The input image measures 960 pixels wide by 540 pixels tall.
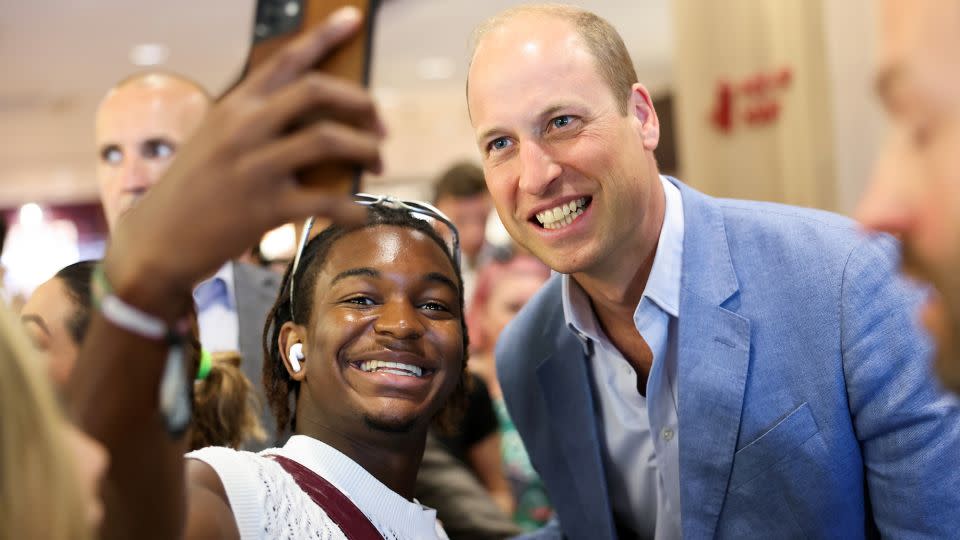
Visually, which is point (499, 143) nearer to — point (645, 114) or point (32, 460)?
point (645, 114)

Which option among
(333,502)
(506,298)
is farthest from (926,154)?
(506,298)

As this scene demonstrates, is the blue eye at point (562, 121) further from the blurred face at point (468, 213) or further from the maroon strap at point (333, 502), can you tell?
the blurred face at point (468, 213)

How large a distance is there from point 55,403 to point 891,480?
1.55 m

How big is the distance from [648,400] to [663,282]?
9.3 inches

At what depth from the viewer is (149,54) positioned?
939 cm

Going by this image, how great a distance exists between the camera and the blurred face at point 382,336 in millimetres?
1782

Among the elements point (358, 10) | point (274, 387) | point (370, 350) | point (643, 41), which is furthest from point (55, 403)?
point (643, 41)

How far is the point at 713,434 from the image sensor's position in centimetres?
199

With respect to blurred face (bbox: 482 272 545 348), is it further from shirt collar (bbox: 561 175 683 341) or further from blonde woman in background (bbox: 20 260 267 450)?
blonde woman in background (bbox: 20 260 267 450)

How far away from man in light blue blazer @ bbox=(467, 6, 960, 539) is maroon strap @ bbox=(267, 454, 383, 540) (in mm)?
655

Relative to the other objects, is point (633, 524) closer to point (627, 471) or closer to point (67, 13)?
point (627, 471)

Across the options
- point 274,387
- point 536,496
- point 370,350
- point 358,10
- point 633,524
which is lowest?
point 536,496

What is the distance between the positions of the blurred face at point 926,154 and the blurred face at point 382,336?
3.22 ft

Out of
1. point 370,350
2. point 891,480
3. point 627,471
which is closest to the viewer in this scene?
point 370,350
